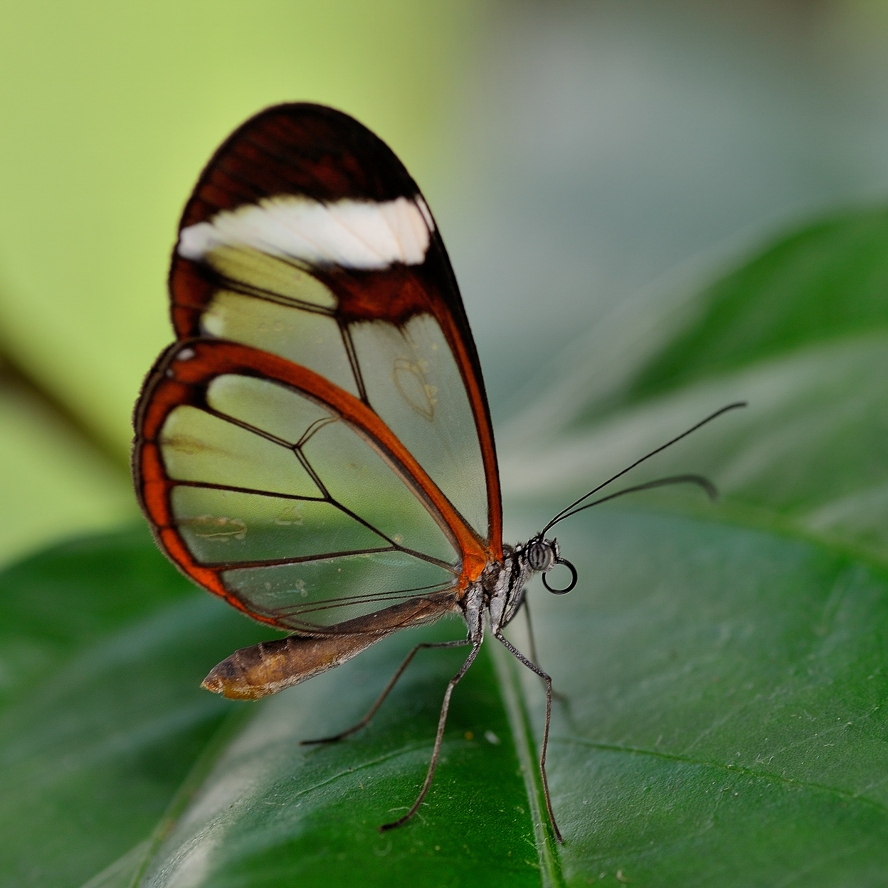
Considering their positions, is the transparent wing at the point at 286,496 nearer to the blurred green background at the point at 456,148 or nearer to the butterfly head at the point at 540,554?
the butterfly head at the point at 540,554

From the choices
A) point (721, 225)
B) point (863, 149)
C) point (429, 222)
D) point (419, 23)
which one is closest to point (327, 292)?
point (429, 222)

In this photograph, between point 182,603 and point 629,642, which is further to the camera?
point 182,603

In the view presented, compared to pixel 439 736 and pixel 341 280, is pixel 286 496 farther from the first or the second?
pixel 439 736

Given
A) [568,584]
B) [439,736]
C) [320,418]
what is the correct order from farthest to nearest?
1. [568,584]
2. [320,418]
3. [439,736]

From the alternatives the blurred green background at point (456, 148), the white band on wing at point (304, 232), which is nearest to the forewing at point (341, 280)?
the white band on wing at point (304, 232)

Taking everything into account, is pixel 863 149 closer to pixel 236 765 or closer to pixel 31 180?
pixel 31 180

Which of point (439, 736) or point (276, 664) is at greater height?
point (276, 664)

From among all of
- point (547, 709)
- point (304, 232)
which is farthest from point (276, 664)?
point (304, 232)
